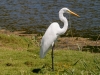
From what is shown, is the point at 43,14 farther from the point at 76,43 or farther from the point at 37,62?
the point at 37,62

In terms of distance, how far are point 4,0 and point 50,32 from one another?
92.8 feet

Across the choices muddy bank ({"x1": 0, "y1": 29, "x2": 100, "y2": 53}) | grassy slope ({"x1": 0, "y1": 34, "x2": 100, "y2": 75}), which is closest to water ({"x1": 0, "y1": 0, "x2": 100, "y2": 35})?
muddy bank ({"x1": 0, "y1": 29, "x2": 100, "y2": 53})

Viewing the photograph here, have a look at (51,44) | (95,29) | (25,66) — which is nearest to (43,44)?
(51,44)

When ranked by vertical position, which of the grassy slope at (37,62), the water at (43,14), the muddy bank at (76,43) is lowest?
the water at (43,14)

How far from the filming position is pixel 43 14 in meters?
27.3

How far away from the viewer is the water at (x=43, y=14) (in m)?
23.1

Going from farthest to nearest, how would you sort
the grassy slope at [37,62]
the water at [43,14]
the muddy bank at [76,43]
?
the water at [43,14]
the muddy bank at [76,43]
the grassy slope at [37,62]

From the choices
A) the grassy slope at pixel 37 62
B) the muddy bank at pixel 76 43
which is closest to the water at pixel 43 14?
the muddy bank at pixel 76 43

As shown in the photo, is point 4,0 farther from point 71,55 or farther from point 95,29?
point 71,55

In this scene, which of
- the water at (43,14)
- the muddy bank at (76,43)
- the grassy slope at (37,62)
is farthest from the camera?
the water at (43,14)

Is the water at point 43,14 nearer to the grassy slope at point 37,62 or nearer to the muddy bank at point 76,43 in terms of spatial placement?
the muddy bank at point 76,43

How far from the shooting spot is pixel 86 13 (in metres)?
27.1

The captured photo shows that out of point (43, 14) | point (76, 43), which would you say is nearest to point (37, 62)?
point (76, 43)

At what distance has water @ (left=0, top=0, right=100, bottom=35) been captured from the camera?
2312 centimetres
